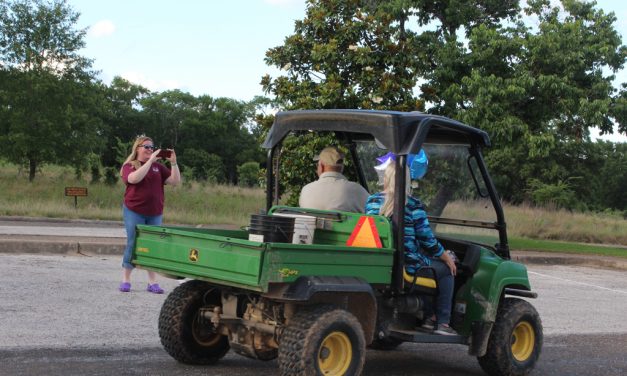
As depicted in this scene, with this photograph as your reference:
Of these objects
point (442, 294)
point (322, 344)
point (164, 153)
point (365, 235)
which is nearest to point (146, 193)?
point (164, 153)

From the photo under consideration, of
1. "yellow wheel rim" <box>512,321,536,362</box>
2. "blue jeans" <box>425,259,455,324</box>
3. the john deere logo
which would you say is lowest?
"yellow wheel rim" <box>512,321,536,362</box>

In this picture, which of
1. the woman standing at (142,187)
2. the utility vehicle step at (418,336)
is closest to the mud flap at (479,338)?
the utility vehicle step at (418,336)

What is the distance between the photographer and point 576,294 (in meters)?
12.6

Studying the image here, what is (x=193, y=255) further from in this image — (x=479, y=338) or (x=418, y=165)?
(x=479, y=338)

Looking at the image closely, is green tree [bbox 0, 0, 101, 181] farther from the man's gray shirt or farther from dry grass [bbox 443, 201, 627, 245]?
the man's gray shirt

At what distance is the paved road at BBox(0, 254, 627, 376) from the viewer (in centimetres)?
604

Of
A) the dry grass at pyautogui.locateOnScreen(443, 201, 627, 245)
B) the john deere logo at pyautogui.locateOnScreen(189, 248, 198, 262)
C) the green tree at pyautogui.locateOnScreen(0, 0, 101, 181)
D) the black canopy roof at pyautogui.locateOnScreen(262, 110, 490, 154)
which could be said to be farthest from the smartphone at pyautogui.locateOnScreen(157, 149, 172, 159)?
the green tree at pyautogui.locateOnScreen(0, 0, 101, 181)

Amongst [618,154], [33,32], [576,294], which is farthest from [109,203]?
[618,154]

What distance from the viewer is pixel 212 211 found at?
1119 inches

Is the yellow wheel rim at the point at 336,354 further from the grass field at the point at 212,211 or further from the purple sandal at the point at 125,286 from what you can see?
the grass field at the point at 212,211

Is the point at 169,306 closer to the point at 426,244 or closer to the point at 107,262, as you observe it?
the point at 426,244

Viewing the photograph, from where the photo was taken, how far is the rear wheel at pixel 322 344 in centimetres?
504

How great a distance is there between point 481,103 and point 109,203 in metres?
14.9

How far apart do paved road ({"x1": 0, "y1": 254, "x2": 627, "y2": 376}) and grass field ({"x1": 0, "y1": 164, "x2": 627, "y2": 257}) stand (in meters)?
11.1
